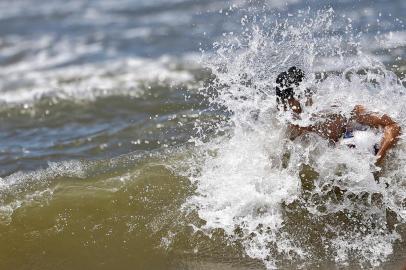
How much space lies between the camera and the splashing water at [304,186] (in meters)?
5.79

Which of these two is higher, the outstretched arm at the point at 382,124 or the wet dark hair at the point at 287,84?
the wet dark hair at the point at 287,84

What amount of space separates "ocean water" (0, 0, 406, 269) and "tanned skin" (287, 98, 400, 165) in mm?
102

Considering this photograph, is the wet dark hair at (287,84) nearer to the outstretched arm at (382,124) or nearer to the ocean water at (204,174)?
the ocean water at (204,174)

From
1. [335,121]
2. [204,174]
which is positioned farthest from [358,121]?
[204,174]

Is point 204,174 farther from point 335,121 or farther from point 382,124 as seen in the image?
point 382,124

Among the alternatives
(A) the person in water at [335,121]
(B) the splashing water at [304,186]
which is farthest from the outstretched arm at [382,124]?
(B) the splashing water at [304,186]

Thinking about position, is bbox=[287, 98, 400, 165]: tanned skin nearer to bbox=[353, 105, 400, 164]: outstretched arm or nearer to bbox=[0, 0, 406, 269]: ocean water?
bbox=[353, 105, 400, 164]: outstretched arm

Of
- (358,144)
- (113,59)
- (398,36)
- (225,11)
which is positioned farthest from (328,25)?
(358,144)

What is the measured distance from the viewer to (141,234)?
6.21 m

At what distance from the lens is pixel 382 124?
19.8 feet

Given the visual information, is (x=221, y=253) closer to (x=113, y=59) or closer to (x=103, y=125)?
(x=103, y=125)

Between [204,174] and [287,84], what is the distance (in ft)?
4.50

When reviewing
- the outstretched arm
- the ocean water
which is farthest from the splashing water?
the outstretched arm

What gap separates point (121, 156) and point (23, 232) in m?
1.88
